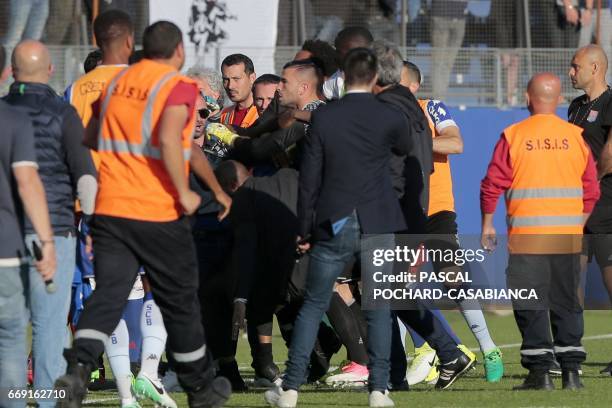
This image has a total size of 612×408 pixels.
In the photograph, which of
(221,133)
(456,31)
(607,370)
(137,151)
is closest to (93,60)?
(221,133)

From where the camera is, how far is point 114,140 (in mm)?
7398

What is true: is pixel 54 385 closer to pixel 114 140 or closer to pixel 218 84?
pixel 114 140

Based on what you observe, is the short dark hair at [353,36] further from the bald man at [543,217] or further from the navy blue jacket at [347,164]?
the navy blue jacket at [347,164]

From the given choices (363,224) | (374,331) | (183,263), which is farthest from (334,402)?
(183,263)

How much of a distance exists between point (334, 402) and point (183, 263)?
1.81m

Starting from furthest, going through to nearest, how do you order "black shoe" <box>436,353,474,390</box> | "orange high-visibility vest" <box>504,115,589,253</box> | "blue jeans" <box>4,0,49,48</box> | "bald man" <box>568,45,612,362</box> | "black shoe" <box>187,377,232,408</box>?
"blue jeans" <box>4,0,49,48</box>, "bald man" <box>568,45,612,362</box>, "black shoe" <box>436,353,474,390</box>, "orange high-visibility vest" <box>504,115,589,253</box>, "black shoe" <box>187,377,232,408</box>

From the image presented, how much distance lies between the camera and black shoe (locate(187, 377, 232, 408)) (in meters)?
7.65

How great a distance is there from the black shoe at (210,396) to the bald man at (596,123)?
391cm

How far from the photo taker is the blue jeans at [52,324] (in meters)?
7.30

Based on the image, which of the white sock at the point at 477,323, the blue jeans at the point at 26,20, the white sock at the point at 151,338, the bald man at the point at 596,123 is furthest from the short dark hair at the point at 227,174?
the blue jeans at the point at 26,20

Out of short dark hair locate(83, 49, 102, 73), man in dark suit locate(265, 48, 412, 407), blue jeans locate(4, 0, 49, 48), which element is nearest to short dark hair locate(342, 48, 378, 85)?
man in dark suit locate(265, 48, 412, 407)

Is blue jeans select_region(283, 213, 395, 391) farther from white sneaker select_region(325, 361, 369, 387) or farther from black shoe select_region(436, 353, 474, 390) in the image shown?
white sneaker select_region(325, 361, 369, 387)

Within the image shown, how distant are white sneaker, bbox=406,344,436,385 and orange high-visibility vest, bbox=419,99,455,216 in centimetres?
101

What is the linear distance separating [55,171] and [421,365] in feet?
12.3
